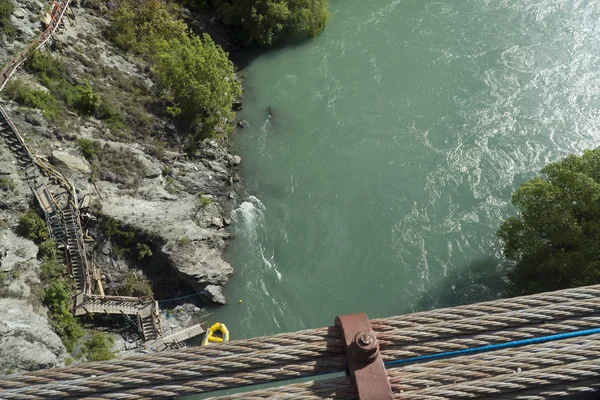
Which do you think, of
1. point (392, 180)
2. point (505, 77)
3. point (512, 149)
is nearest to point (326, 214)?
point (392, 180)

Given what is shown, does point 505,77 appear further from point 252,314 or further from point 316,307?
point 252,314

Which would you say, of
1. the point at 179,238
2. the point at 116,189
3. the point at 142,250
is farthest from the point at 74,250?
the point at 179,238

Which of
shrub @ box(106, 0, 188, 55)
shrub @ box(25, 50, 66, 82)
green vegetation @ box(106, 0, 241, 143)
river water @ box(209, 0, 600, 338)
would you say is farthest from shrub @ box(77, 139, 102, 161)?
shrub @ box(106, 0, 188, 55)

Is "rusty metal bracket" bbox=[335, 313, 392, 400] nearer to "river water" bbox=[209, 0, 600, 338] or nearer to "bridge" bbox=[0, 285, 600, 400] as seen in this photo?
"bridge" bbox=[0, 285, 600, 400]

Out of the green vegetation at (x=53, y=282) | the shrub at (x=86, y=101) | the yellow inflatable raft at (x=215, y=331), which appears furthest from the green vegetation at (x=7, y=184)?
the yellow inflatable raft at (x=215, y=331)

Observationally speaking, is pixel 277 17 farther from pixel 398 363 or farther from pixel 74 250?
pixel 398 363

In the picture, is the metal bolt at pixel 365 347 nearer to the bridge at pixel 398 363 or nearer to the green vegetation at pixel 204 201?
the bridge at pixel 398 363
